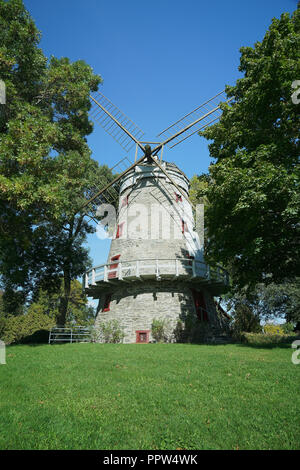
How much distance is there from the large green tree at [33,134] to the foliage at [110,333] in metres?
6.54

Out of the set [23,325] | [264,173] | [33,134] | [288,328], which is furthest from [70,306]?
[264,173]

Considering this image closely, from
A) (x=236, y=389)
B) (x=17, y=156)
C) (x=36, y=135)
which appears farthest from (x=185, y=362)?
(x=36, y=135)

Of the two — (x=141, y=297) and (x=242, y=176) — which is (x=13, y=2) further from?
(x=141, y=297)

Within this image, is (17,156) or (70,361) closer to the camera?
(70,361)

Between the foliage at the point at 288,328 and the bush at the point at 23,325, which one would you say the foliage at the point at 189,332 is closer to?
the foliage at the point at 288,328

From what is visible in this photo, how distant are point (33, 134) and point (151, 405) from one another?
1117 cm

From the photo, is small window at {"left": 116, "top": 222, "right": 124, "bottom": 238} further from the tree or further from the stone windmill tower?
the tree

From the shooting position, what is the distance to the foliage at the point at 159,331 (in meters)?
16.2

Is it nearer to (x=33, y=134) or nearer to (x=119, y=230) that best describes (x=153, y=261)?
(x=119, y=230)

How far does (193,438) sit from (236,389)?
2.37 meters

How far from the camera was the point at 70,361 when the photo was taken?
359 inches

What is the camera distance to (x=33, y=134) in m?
11.3

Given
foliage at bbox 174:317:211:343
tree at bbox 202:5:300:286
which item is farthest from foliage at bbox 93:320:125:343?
tree at bbox 202:5:300:286

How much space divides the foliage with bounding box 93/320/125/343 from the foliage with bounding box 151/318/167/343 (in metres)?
2.12
